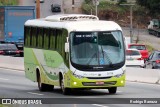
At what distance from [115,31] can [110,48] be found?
0.72 m

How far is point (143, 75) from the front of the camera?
35.3m

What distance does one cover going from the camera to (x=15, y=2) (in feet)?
348

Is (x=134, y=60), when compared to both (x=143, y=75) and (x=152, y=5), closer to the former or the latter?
(x=143, y=75)

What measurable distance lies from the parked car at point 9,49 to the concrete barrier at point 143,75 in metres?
21.8

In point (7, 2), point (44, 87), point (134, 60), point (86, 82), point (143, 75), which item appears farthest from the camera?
point (7, 2)

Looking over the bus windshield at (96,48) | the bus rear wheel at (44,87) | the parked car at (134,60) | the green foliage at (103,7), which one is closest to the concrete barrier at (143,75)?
the bus rear wheel at (44,87)

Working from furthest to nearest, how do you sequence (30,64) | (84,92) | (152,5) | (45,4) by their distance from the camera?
(45,4) → (152,5) → (30,64) → (84,92)

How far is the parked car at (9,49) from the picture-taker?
2247 inches

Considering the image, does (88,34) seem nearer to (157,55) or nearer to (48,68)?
(48,68)

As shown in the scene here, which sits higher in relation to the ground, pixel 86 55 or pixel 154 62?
pixel 86 55

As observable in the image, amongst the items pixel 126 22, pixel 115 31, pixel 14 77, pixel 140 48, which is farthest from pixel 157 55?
pixel 126 22

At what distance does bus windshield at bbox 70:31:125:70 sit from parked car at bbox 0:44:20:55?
3095 cm

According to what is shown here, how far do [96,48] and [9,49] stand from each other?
105 ft

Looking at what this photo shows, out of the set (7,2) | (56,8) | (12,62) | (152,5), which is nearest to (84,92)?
(12,62)
